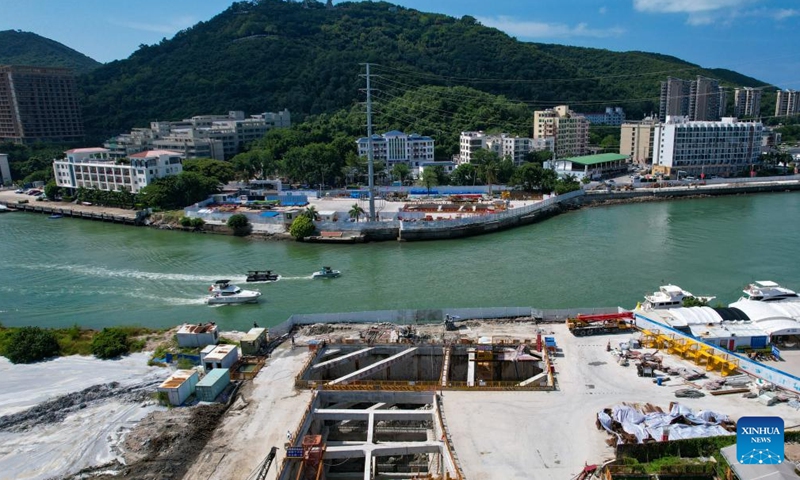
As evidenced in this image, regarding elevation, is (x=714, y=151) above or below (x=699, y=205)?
above

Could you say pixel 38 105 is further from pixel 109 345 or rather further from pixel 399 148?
pixel 109 345

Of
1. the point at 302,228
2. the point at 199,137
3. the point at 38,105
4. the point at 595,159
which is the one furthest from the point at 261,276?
the point at 38,105

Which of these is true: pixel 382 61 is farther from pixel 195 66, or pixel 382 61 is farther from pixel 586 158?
pixel 586 158

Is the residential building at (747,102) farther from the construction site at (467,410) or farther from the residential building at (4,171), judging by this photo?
the residential building at (4,171)

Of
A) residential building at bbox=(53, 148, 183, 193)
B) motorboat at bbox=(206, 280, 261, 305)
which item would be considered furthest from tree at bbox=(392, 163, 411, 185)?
motorboat at bbox=(206, 280, 261, 305)

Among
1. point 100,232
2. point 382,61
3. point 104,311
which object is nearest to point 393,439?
point 104,311

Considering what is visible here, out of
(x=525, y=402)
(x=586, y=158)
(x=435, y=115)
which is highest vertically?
(x=435, y=115)
